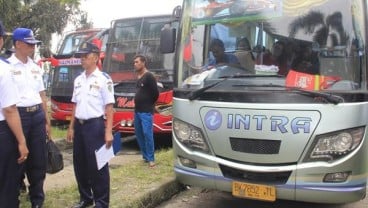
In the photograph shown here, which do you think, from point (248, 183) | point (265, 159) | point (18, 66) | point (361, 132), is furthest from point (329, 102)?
point (18, 66)

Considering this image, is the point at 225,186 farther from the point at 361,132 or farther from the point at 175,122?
the point at 361,132

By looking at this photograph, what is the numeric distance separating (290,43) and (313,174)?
126 centimetres

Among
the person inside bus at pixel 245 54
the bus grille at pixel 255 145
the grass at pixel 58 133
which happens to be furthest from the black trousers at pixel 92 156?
the grass at pixel 58 133

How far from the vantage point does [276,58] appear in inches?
186

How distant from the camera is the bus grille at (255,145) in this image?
4379mm

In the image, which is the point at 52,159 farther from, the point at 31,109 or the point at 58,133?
the point at 58,133

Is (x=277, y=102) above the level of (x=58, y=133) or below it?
above

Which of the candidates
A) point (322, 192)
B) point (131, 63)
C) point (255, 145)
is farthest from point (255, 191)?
point (131, 63)

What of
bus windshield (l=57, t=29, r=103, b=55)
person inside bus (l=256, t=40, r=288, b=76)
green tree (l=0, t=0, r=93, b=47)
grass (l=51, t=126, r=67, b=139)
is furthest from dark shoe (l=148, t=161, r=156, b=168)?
green tree (l=0, t=0, r=93, b=47)

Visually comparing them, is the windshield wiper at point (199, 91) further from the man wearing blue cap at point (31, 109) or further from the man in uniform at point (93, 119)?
the man wearing blue cap at point (31, 109)

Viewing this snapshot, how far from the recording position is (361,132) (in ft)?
14.1

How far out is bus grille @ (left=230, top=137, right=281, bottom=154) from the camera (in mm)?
4379

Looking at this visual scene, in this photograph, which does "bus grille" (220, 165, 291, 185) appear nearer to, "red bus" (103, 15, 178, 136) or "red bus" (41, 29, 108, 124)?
"red bus" (103, 15, 178, 136)

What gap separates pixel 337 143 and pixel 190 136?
4.53 feet
